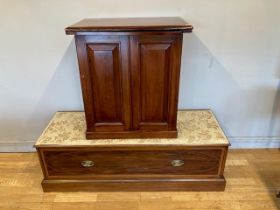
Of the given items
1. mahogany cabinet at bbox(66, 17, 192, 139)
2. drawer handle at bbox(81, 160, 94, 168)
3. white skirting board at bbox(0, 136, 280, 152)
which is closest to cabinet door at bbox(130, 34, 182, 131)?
mahogany cabinet at bbox(66, 17, 192, 139)

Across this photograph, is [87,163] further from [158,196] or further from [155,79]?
[155,79]

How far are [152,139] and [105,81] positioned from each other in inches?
19.8

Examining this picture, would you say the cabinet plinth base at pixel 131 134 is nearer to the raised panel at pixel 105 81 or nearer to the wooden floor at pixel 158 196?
the raised panel at pixel 105 81

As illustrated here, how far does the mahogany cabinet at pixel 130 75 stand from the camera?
1319 millimetres

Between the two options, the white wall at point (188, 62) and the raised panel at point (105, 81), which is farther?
the white wall at point (188, 62)

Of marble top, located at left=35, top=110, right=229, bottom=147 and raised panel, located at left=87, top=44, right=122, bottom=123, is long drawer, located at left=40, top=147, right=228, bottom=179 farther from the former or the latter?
raised panel, located at left=87, top=44, right=122, bottom=123

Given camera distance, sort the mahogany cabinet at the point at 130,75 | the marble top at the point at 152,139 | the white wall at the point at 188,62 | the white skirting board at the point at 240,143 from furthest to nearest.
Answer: the white skirting board at the point at 240,143
the white wall at the point at 188,62
the marble top at the point at 152,139
the mahogany cabinet at the point at 130,75

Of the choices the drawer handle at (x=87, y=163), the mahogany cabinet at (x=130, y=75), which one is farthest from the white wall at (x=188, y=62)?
the drawer handle at (x=87, y=163)

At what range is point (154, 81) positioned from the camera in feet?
4.79

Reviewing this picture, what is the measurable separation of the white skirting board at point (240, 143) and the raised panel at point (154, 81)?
0.95 m

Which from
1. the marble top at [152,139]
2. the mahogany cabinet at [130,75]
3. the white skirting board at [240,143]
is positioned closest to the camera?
the mahogany cabinet at [130,75]

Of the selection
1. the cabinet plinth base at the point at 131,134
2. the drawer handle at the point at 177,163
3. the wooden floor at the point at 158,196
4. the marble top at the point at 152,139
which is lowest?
the wooden floor at the point at 158,196

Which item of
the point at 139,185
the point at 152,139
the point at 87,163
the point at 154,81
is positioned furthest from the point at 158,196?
the point at 154,81

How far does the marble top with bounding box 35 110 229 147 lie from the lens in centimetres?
158
